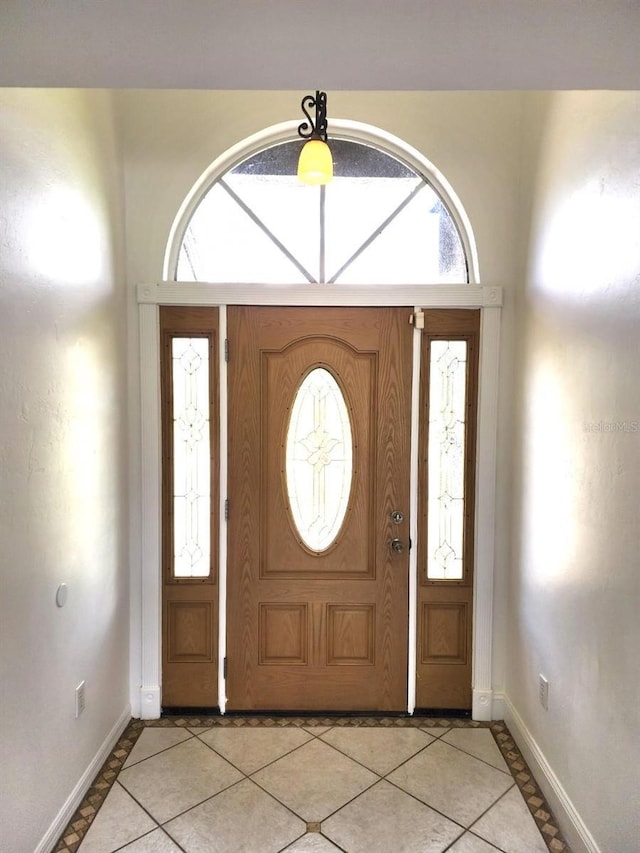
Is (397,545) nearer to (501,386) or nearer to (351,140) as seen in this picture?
(501,386)

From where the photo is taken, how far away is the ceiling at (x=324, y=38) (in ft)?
3.78

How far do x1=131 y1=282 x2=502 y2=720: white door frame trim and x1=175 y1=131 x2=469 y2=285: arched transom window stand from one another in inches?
4.3

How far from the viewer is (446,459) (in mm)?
2629

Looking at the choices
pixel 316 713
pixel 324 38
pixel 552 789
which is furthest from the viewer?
pixel 316 713

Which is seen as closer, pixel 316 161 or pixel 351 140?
pixel 316 161

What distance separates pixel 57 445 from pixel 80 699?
989 mm

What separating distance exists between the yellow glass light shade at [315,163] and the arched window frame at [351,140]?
1.88 feet

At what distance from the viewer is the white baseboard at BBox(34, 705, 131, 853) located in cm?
179

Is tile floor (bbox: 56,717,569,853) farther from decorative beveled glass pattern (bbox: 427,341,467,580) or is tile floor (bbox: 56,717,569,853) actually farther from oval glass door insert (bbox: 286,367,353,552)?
oval glass door insert (bbox: 286,367,353,552)

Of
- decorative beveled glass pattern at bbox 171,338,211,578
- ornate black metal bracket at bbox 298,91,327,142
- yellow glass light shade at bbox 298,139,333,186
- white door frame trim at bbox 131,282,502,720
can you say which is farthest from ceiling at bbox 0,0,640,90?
decorative beveled glass pattern at bbox 171,338,211,578

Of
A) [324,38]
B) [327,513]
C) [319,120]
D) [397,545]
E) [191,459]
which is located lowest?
[397,545]

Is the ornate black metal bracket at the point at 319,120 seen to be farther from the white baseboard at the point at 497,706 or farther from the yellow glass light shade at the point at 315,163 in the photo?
the white baseboard at the point at 497,706

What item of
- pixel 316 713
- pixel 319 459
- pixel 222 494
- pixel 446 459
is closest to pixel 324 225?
pixel 319 459

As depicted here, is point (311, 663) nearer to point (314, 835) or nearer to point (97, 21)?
point (314, 835)
